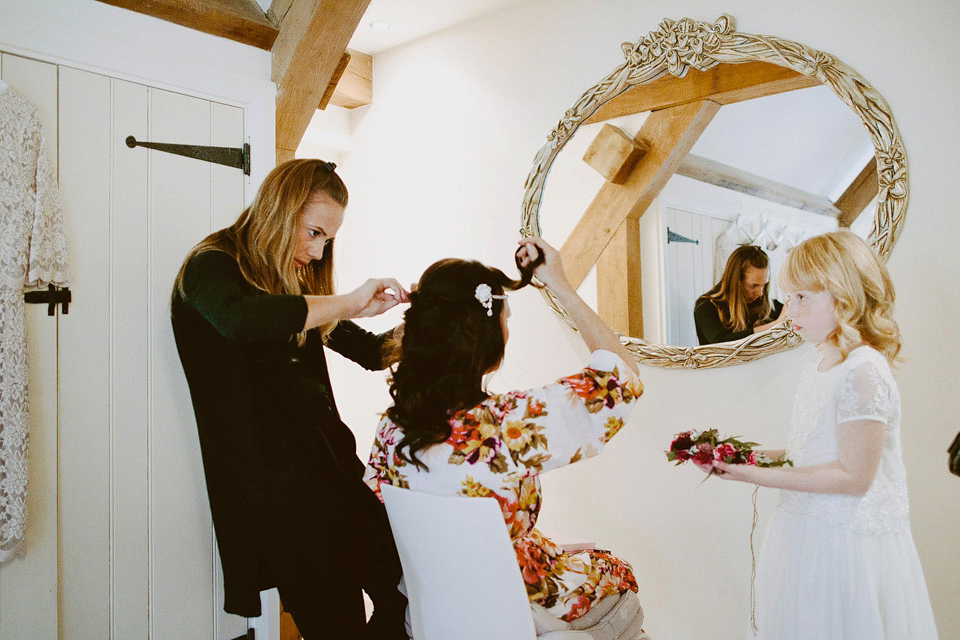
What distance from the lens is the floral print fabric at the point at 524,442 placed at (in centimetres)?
141

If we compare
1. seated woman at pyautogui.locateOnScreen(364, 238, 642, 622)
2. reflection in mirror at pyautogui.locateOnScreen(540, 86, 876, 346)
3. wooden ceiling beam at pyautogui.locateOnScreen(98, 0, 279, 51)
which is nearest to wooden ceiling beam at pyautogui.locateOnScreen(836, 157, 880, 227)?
reflection in mirror at pyautogui.locateOnScreen(540, 86, 876, 346)

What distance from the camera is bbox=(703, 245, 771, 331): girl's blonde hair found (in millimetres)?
2025

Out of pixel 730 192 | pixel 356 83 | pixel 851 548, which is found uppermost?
pixel 356 83

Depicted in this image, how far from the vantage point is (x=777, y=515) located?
5.40 ft

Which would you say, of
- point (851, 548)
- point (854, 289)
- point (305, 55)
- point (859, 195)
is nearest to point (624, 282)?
point (859, 195)

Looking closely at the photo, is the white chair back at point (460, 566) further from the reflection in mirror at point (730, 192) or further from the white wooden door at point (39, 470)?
the reflection in mirror at point (730, 192)

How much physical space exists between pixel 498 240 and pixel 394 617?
1536 millimetres

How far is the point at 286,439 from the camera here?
1816 millimetres

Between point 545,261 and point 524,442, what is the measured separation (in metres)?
0.46

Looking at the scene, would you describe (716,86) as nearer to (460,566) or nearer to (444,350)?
(444,350)

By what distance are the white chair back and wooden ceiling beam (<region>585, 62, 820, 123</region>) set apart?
4.85 ft

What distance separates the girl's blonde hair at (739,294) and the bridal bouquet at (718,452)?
0.53 meters

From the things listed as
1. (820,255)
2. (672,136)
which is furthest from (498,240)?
(820,255)

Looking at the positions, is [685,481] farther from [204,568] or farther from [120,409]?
[120,409]
